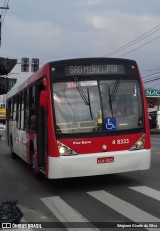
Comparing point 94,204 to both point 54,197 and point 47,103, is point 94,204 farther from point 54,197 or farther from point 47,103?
point 47,103

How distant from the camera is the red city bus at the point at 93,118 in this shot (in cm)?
934

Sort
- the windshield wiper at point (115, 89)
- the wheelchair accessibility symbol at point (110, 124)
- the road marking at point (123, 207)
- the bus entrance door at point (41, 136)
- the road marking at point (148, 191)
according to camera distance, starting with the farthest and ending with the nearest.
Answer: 1. the bus entrance door at point (41, 136)
2. the windshield wiper at point (115, 89)
3. the wheelchair accessibility symbol at point (110, 124)
4. the road marking at point (148, 191)
5. the road marking at point (123, 207)

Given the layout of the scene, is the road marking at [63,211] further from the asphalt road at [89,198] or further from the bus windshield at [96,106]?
the bus windshield at [96,106]

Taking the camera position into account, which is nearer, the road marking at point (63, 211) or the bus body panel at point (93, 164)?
the road marking at point (63, 211)

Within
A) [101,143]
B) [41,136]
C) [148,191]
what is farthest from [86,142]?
[148,191]

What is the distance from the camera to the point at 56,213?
762cm

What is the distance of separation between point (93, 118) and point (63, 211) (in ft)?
8.25

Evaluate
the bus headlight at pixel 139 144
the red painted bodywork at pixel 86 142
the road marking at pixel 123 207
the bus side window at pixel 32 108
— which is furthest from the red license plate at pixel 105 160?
the bus side window at pixel 32 108

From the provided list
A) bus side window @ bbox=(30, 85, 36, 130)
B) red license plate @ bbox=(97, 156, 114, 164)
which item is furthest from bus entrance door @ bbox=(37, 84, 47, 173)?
red license plate @ bbox=(97, 156, 114, 164)

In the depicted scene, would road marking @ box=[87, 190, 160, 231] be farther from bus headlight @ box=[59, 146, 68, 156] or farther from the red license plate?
bus headlight @ box=[59, 146, 68, 156]

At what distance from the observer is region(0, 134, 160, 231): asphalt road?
7191 millimetres

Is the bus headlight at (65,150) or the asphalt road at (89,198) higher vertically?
the bus headlight at (65,150)

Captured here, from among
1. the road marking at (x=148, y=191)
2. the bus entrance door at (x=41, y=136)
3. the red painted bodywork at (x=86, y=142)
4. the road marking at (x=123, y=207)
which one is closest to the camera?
the road marking at (x=123, y=207)

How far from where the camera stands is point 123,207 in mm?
7840
